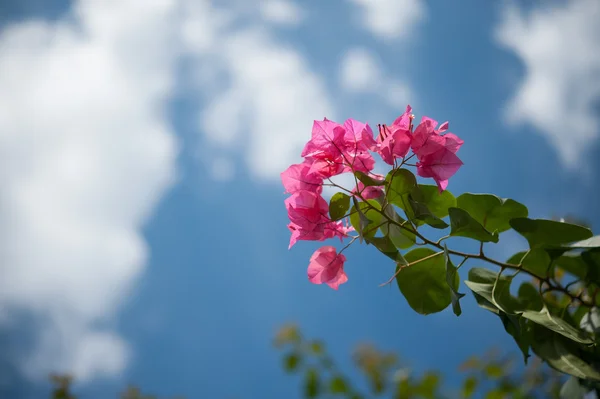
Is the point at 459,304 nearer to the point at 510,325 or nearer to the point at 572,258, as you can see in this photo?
the point at 510,325

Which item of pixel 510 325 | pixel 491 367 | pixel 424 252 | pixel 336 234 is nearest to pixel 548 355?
pixel 510 325

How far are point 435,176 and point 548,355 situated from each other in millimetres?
302

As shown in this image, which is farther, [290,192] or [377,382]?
[377,382]

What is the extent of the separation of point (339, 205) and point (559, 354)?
38cm

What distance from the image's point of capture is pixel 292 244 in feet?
2.23

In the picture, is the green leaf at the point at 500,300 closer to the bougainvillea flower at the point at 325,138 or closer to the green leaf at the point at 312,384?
the bougainvillea flower at the point at 325,138

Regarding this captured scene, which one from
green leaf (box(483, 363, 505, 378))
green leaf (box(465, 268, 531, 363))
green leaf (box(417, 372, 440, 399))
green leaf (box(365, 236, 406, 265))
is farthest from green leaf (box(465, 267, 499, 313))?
green leaf (box(483, 363, 505, 378))

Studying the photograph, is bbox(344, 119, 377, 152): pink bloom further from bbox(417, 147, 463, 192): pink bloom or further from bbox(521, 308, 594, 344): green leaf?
bbox(521, 308, 594, 344): green leaf

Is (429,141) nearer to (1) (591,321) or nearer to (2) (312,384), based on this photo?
(1) (591,321)

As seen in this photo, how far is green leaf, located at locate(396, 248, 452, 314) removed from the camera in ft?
2.27

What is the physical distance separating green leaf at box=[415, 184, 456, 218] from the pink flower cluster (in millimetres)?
38

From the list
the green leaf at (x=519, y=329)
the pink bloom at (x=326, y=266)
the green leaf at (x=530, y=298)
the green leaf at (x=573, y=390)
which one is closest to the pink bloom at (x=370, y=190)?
the pink bloom at (x=326, y=266)

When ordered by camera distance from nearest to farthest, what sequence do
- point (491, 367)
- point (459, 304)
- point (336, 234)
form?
1. point (459, 304)
2. point (336, 234)
3. point (491, 367)

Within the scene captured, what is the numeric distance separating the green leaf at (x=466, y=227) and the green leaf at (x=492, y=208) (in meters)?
0.06
